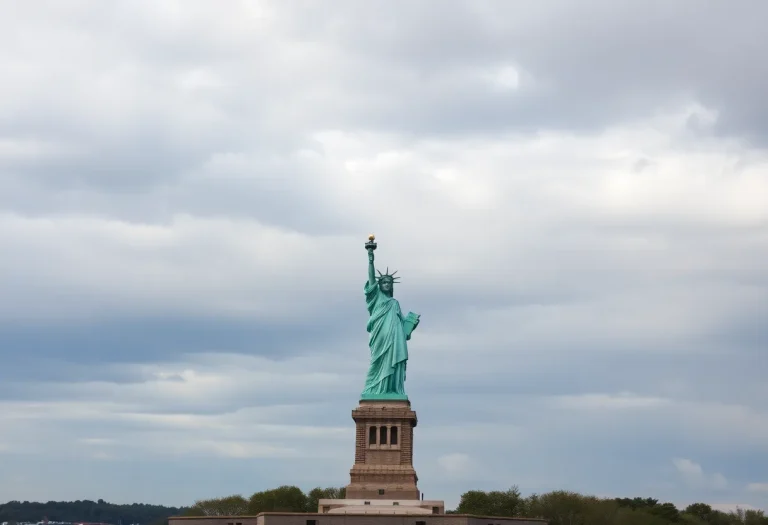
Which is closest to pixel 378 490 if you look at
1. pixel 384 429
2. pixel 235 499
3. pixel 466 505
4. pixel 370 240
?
pixel 384 429

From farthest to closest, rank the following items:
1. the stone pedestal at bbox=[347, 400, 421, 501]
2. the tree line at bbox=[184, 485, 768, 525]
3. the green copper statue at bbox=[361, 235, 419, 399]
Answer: the tree line at bbox=[184, 485, 768, 525] → the green copper statue at bbox=[361, 235, 419, 399] → the stone pedestal at bbox=[347, 400, 421, 501]

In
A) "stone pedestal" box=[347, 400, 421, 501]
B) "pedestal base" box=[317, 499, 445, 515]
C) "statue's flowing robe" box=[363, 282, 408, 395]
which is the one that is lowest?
"pedestal base" box=[317, 499, 445, 515]

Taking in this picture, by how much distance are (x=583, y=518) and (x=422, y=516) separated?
31022mm

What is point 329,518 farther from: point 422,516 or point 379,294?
point 379,294

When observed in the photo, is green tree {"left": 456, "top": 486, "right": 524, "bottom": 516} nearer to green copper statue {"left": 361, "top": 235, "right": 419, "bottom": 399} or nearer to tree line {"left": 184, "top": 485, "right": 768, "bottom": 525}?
tree line {"left": 184, "top": 485, "right": 768, "bottom": 525}

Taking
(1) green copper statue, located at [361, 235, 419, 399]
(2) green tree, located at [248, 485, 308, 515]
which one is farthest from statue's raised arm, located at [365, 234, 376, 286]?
(2) green tree, located at [248, 485, 308, 515]

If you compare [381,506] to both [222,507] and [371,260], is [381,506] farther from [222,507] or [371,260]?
[222,507]

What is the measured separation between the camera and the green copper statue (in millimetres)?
84625

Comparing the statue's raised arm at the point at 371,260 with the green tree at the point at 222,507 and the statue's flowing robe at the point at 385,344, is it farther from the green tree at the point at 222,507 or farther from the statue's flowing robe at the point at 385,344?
the green tree at the point at 222,507

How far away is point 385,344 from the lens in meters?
85.6

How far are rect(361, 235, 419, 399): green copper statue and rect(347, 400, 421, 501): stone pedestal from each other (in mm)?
1007

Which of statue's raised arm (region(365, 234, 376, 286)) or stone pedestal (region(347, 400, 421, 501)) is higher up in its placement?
statue's raised arm (region(365, 234, 376, 286))

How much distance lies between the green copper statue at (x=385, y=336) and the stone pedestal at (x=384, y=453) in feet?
3.30

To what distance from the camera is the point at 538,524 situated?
8406cm
